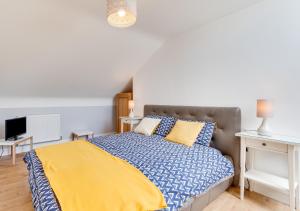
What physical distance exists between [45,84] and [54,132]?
1186 millimetres

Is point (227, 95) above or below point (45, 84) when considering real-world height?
below

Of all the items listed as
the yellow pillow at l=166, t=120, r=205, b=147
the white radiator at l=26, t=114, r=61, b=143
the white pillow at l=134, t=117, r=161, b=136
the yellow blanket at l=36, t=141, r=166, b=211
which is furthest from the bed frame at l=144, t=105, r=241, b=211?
the white radiator at l=26, t=114, r=61, b=143

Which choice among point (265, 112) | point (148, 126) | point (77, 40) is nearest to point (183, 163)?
point (265, 112)

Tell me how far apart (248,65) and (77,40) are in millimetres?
2572

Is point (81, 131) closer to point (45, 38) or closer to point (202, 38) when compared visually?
point (45, 38)

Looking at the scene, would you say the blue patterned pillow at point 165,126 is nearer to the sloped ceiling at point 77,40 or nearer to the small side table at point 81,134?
the sloped ceiling at point 77,40

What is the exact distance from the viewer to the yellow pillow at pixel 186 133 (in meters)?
2.38

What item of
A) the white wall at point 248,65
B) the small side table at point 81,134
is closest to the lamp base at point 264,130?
the white wall at point 248,65

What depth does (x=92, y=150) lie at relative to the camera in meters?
2.04

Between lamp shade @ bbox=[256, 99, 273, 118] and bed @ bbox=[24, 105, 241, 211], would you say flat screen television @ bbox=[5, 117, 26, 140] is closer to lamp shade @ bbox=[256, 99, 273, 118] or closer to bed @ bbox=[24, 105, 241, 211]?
bed @ bbox=[24, 105, 241, 211]

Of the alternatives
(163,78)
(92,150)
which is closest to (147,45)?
(163,78)

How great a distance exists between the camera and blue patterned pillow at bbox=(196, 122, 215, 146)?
241 centimetres

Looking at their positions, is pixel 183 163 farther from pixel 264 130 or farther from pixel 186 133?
pixel 264 130

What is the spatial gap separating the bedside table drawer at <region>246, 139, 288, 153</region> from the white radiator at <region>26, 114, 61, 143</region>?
12.8 ft
